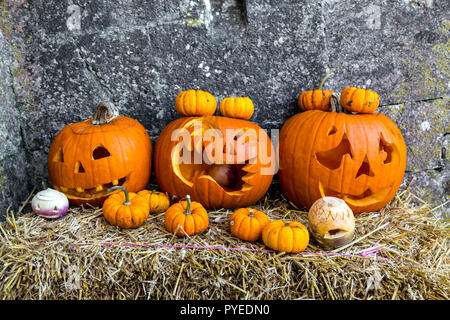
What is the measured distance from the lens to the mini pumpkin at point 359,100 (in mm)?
2322

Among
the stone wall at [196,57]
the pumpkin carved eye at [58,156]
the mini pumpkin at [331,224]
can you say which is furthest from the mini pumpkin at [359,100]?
the pumpkin carved eye at [58,156]

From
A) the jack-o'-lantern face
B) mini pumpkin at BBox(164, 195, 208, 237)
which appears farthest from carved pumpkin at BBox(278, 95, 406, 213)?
mini pumpkin at BBox(164, 195, 208, 237)

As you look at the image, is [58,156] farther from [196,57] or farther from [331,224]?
[331,224]

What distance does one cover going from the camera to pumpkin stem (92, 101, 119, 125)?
7.86 feet

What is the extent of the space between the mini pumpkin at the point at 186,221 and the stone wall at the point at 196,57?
941mm

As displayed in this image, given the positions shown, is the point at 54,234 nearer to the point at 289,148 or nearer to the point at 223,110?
the point at 223,110

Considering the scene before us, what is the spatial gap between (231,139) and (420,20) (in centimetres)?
185

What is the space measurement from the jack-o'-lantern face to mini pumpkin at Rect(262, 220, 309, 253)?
0.56 m

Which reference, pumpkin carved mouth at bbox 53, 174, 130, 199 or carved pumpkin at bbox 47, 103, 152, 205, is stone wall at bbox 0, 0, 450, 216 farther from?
pumpkin carved mouth at bbox 53, 174, 130, 199

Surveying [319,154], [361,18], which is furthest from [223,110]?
[361,18]

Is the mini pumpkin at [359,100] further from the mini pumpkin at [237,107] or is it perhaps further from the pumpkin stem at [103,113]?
the pumpkin stem at [103,113]

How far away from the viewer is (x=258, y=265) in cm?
175

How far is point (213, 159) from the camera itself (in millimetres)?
2219

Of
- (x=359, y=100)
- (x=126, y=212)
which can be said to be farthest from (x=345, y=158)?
(x=126, y=212)
